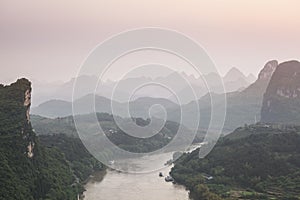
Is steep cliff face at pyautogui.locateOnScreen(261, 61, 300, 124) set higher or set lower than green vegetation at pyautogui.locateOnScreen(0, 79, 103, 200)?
higher

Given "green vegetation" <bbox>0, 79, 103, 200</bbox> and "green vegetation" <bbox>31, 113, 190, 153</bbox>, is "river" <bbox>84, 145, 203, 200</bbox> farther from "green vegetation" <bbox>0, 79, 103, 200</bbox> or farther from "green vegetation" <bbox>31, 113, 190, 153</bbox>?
"green vegetation" <bbox>31, 113, 190, 153</bbox>

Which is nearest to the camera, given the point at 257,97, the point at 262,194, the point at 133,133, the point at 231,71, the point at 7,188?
the point at 7,188

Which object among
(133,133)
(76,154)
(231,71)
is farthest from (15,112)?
(231,71)

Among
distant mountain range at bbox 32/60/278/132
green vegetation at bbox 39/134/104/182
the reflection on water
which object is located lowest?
the reflection on water

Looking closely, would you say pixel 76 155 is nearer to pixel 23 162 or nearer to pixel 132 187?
pixel 132 187

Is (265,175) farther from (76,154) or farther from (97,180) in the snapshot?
(76,154)

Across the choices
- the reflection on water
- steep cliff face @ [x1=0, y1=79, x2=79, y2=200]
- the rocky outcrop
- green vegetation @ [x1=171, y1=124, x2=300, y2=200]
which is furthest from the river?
the rocky outcrop

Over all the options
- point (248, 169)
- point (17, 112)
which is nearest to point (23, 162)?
point (17, 112)
